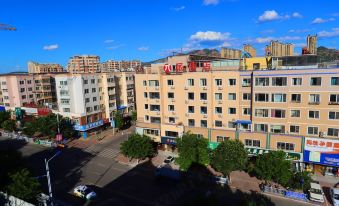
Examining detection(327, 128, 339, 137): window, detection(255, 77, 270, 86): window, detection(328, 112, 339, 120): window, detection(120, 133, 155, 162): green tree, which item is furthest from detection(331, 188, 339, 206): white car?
detection(120, 133, 155, 162): green tree

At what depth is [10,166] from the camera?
125 feet

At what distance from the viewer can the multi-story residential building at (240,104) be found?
1684 inches

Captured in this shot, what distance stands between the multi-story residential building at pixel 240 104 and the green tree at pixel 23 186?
2741 centimetres

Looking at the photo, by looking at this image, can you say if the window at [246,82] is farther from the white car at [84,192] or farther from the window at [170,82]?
the white car at [84,192]

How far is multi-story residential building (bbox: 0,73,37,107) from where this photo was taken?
88125 millimetres

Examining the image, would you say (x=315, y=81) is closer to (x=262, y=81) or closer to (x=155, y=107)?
(x=262, y=81)

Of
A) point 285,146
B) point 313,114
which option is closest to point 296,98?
point 313,114

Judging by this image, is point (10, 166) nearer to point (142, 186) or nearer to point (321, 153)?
point (142, 186)

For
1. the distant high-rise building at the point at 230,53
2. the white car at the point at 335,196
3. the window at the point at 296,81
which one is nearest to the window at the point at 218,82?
the window at the point at 296,81

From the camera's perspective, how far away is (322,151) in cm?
4256

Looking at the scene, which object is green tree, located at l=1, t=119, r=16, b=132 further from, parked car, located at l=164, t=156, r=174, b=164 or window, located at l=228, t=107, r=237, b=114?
window, located at l=228, t=107, r=237, b=114

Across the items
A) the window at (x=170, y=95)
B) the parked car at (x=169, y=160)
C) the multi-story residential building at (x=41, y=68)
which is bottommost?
the parked car at (x=169, y=160)

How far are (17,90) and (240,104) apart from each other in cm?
7662

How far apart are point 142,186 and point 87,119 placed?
34359 mm
